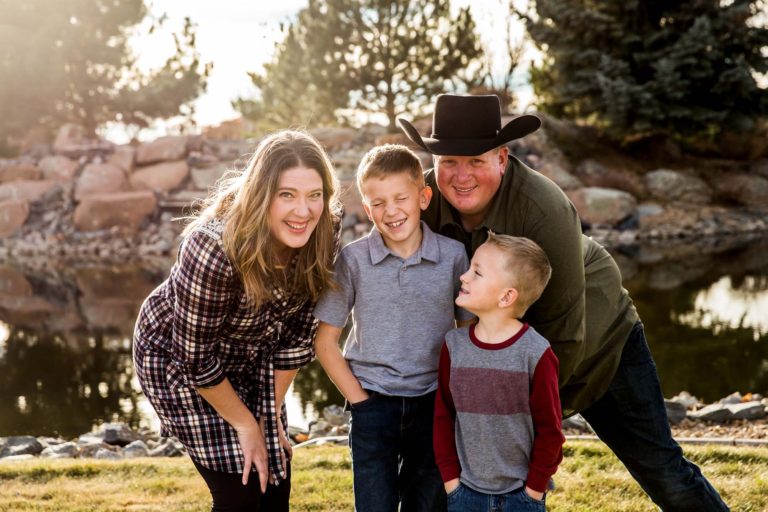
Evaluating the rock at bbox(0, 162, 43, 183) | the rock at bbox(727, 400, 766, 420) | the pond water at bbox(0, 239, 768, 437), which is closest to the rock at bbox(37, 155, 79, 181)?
the rock at bbox(0, 162, 43, 183)

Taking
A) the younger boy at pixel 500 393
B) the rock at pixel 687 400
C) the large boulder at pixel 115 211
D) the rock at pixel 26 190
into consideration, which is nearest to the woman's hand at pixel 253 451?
the younger boy at pixel 500 393

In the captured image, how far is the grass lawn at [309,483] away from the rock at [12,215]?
1672 cm

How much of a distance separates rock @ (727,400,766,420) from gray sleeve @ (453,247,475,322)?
4097mm

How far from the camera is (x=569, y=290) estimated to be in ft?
8.68

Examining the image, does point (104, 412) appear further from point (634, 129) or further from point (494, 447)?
point (634, 129)

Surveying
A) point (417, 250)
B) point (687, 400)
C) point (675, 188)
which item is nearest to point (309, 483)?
point (417, 250)

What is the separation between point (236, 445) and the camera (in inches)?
107

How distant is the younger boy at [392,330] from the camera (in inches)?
103

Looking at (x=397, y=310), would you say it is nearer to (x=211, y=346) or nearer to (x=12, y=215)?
(x=211, y=346)

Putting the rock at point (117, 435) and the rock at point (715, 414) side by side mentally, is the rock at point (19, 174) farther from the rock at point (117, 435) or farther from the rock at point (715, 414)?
the rock at point (715, 414)

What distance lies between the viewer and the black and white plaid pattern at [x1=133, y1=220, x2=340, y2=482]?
2477 mm

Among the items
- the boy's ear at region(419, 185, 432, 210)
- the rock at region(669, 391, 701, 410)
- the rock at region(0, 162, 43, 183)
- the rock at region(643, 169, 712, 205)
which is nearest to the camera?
the boy's ear at region(419, 185, 432, 210)

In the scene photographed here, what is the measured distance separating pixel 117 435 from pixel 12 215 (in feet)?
→ 51.9

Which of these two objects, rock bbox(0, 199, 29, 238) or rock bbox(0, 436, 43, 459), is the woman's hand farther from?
rock bbox(0, 199, 29, 238)
